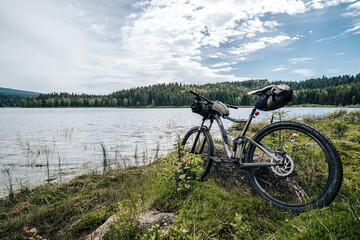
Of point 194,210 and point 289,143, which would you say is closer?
point 194,210

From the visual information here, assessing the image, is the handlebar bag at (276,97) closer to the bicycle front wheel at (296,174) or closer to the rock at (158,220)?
the bicycle front wheel at (296,174)

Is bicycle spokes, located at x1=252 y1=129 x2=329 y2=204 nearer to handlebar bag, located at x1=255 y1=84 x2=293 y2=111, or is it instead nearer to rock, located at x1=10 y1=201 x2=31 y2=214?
handlebar bag, located at x1=255 y1=84 x2=293 y2=111

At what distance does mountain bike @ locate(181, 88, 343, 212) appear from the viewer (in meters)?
2.40

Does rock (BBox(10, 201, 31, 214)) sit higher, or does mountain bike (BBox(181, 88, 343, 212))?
mountain bike (BBox(181, 88, 343, 212))

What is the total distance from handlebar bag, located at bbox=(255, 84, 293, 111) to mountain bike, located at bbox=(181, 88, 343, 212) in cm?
18

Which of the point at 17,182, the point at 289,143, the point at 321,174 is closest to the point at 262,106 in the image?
the point at 289,143

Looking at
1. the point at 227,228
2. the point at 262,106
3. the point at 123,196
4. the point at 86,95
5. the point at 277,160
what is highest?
the point at 86,95

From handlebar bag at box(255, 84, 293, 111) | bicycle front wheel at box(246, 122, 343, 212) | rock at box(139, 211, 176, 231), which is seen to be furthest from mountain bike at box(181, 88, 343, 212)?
rock at box(139, 211, 176, 231)

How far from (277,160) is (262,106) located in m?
0.91

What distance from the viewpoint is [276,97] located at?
2.84 metres

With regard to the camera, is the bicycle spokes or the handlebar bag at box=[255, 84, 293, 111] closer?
the handlebar bag at box=[255, 84, 293, 111]

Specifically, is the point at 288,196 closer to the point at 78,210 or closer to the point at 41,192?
the point at 78,210

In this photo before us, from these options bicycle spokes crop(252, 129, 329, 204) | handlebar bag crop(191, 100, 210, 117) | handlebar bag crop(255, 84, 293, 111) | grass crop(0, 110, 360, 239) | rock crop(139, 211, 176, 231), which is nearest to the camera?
grass crop(0, 110, 360, 239)

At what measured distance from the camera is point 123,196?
4.52 meters
